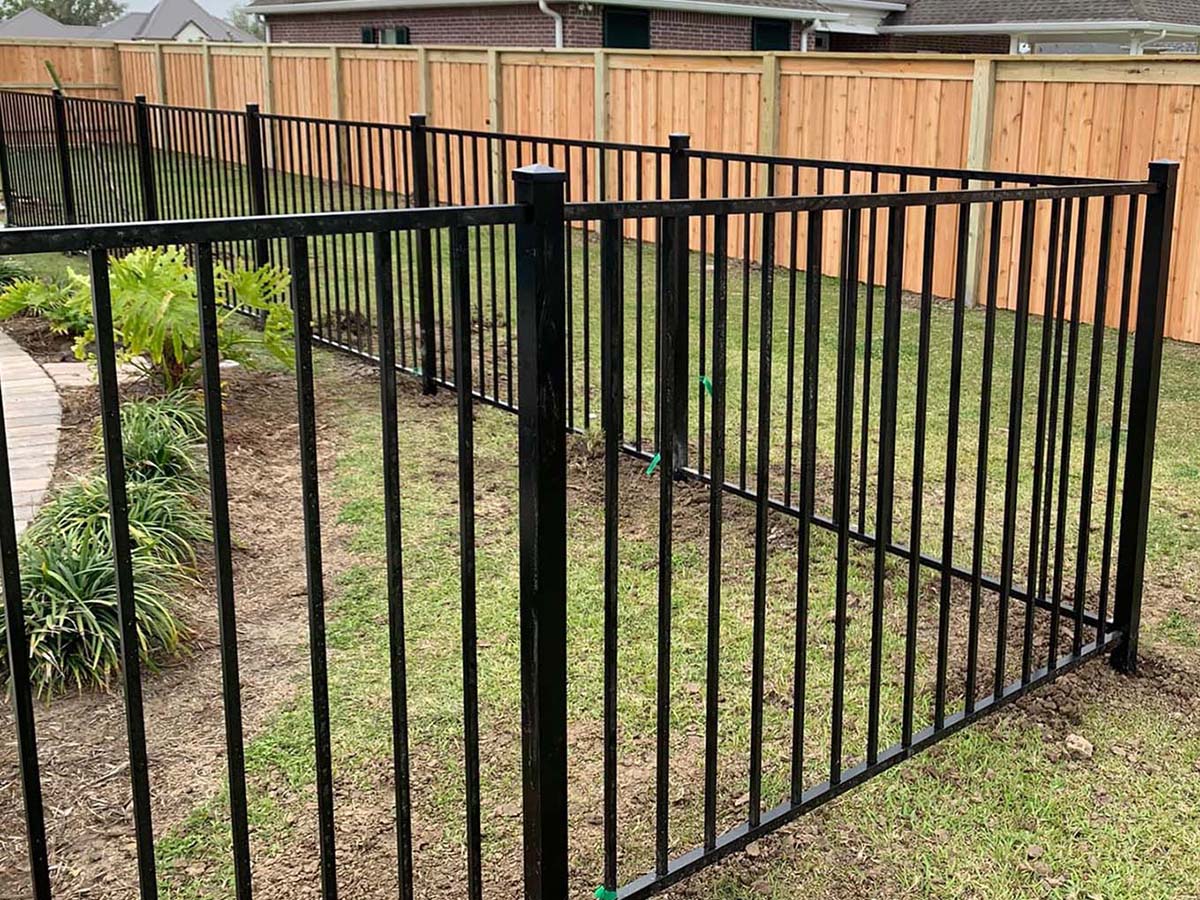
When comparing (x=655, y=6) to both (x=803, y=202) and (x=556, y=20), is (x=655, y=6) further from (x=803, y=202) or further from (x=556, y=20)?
(x=803, y=202)

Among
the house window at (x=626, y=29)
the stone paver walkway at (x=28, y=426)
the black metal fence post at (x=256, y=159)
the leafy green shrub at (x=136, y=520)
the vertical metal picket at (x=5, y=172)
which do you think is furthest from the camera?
the house window at (x=626, y=29)

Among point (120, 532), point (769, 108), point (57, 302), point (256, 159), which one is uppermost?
point (769, 108)

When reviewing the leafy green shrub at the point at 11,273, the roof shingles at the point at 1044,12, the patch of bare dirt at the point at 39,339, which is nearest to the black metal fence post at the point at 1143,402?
the patch of bare dirt at the point at 39,339

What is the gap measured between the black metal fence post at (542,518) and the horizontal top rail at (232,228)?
0.06m

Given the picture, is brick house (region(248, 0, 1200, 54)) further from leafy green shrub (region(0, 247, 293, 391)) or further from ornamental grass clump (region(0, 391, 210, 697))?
ornamental grass clump (region(0, 391, 210, 697))

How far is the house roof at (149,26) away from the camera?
48.8 m

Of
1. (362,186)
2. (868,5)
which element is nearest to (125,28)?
(868,5)

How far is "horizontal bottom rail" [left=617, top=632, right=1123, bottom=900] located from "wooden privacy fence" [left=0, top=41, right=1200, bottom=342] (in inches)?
70.8

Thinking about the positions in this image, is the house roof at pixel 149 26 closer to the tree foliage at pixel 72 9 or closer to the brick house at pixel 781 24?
the tree foliage at pixel 72 9

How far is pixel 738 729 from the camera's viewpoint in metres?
3.13

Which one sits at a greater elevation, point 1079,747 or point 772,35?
point 772,35

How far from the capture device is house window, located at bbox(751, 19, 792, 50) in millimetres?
20359

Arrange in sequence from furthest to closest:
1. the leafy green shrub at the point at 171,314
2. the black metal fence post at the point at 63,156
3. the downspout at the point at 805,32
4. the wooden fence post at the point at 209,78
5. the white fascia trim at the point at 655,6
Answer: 1. the downspout at the point at 805,32
2. the white fascia trim at the point at 655,6
3. the wooden fence post at the point at 209,78
4. the black metal fence post at the point at 63,156
5. the leafy green shrub at the point at 171,314

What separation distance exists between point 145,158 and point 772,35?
50.0ft
